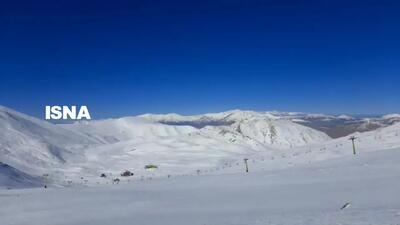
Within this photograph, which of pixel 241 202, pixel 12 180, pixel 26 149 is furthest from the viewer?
pixel 26 149

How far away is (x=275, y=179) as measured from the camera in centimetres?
2611

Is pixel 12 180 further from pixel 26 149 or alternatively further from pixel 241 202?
pixel 26 149

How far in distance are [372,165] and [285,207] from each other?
11.9 metres

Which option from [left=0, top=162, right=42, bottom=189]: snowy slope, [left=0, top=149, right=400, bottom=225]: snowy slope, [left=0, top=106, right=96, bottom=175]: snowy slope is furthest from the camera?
[left=0, top=106, right=96, bottom=175]: snowy slope

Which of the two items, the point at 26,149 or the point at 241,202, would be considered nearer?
the point at 241,202

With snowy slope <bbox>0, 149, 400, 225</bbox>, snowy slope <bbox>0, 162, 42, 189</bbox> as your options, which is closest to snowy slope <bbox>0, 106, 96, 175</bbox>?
snowy slope <bbox>0, 162, 42, 189</bbox>

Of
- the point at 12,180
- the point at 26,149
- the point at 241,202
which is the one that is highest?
the point at 26,149

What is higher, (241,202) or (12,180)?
(12,180)

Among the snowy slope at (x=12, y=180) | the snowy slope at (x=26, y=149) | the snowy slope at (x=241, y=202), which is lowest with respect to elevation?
the snowy slope at (x=241, y=202)

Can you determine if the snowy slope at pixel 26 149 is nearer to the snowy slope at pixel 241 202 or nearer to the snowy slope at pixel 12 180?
the snowy slope at pixel 12 180

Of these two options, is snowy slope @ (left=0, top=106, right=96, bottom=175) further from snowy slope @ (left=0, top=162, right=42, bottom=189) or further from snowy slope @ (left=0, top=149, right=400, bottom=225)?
snowy slope @ (left=0, top=149, right=400, bottom=225)

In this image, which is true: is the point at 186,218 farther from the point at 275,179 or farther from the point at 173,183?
the point at 173,183

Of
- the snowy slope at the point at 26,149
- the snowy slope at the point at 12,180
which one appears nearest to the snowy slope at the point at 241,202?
the snowy slope at the point at 12,180

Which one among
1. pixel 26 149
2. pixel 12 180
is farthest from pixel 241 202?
pixel 26 149
